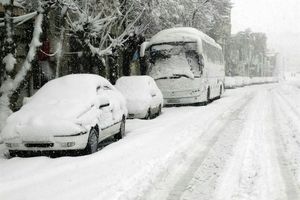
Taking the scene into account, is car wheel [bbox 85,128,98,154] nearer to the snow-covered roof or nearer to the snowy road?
the snowy road

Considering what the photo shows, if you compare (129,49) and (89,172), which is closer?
(89,172)

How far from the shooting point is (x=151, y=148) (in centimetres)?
1038

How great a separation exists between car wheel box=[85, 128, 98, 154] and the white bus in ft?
43.1

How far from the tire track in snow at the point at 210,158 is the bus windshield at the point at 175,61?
7.93 meters

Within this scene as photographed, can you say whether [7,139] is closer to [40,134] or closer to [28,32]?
[40,134]

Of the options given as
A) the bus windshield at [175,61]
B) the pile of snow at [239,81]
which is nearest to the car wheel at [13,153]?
the bus windshield at [175,61]

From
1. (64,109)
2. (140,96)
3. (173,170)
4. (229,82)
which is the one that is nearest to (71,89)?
(64,109)

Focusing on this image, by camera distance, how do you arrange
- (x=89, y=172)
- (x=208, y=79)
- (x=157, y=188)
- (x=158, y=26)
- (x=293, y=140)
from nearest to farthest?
(x=157, y=188) → (x=89, y=172) → (x=293, y=140) → (x=208, y=79) → (x=158, y=26)

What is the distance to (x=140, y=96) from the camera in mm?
17438

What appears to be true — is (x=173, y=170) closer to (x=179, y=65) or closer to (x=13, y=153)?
(x=13, y=153)

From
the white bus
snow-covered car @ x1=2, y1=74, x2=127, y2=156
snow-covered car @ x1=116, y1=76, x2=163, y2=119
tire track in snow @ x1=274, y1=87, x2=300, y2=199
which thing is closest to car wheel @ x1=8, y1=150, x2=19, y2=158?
snow-covered car @ x1=2, y1=74, x2=127, y2=156

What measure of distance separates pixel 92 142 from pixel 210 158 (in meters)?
2.49

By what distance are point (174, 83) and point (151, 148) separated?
13.3 m

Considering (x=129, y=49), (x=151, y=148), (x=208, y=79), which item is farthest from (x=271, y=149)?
(x=129, y=49)
